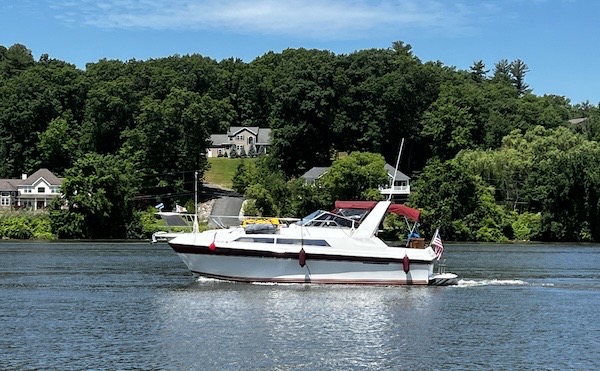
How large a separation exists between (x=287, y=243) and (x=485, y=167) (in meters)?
74.2

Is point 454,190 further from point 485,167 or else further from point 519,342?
point 519,342

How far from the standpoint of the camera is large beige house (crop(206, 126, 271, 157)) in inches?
7264

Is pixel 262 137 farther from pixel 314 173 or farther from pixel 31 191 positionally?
pixel 31 191

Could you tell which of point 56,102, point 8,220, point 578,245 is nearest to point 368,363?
point 578,245

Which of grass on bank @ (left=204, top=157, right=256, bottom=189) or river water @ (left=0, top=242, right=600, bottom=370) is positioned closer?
river water @ (left=0, top=242, right=600, bottom=370)

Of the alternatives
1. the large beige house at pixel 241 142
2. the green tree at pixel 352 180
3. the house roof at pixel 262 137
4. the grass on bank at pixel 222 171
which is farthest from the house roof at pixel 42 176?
the house roof at pixel 262 137

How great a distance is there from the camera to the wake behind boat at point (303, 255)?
5331 cm

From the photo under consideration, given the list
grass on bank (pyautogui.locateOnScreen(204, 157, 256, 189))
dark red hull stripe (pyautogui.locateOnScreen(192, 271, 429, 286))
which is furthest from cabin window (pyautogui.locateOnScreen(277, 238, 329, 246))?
grass on bank (pyautogui.locateOnScreen(204, 157, 256, 189))

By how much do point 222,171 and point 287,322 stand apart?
122487 millimetres

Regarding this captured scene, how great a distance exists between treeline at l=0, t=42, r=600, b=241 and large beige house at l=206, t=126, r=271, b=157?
1545cm

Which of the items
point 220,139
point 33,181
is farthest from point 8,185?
point 220,139

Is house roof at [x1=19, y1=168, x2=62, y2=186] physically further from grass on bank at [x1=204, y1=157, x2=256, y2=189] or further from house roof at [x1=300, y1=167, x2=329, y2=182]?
house roof at [x1=300, y1=167, x2=329, y2=182]

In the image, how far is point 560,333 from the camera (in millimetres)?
40125

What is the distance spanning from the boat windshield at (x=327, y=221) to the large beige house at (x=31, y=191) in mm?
87050
